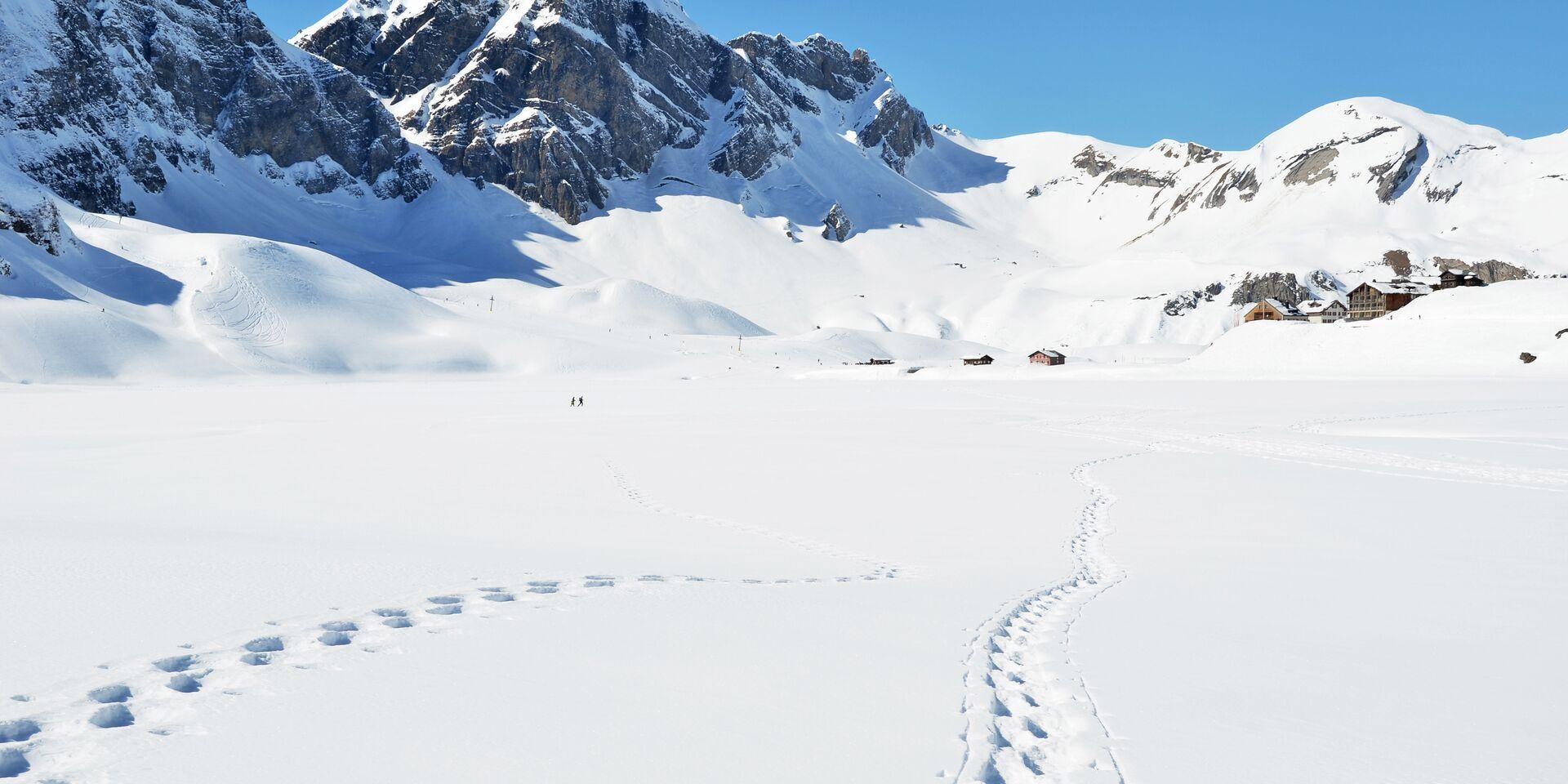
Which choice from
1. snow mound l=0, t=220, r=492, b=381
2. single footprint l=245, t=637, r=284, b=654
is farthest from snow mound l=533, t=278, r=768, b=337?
single footprint l=245, t=637, r=284, b=654

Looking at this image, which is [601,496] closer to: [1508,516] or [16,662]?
[16,662]

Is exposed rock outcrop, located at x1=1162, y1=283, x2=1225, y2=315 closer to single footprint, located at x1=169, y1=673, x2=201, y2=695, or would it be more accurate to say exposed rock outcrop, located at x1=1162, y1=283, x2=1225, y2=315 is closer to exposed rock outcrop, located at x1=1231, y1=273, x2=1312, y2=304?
exposed rock outcrop, located at x1=1231, y1=273, x2=1312, y2=304

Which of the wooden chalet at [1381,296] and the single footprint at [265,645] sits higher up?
the wooden chalet at [1381,296]

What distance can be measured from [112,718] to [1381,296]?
12583 centimetres

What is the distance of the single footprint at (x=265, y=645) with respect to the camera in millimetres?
6124

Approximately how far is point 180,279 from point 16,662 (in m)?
129

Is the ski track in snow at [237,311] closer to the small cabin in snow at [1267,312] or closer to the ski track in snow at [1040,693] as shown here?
the ski track in snow at [1040,693]

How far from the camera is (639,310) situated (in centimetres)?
15812

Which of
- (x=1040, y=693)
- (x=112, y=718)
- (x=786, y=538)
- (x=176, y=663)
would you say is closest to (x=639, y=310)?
(x=786, y=538)

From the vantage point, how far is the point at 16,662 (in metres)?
5.47

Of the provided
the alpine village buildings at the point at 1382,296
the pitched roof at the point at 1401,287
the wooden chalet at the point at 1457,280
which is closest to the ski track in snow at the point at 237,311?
the alpine village buildings at the point at 1382,296

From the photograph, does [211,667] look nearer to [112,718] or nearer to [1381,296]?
[112,718]

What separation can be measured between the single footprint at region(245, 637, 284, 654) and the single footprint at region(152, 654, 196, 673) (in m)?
0.38

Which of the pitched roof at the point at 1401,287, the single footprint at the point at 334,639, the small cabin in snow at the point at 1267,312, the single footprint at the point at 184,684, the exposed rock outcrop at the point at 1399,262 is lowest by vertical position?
the single footprint at the point at 334,639
